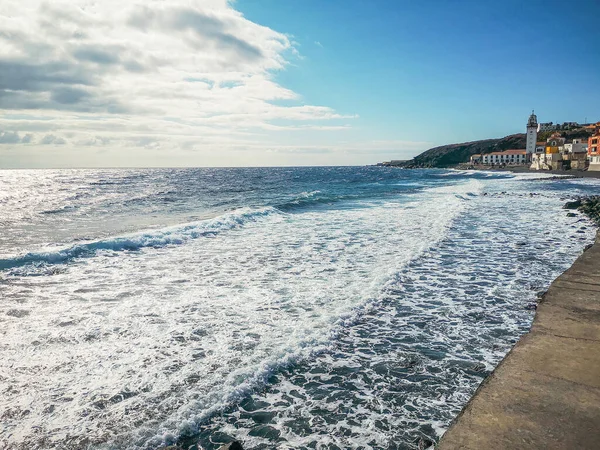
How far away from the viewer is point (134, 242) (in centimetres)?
1540

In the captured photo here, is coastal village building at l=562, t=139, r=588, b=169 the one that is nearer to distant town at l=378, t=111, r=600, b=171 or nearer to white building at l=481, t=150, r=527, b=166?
distant town at l=378, t=111, r=600, b=171

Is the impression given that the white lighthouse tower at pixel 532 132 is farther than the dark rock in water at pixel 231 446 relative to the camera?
Yes

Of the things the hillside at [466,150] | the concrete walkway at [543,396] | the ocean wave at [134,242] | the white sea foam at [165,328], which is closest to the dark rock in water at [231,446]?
the white sea foam at [165,328]

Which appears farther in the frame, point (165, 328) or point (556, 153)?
point (556, 153)

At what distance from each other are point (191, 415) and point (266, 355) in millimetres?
1653

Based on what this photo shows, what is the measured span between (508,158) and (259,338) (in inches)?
6103

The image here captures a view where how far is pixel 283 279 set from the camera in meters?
10.2

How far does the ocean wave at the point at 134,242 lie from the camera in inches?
493

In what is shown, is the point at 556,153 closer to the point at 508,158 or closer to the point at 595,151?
the point at 595,151

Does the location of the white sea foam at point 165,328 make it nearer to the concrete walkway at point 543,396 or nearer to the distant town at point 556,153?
the concrete walkway at point 543,396

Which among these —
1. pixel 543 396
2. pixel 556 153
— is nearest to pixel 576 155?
pixel 556 153

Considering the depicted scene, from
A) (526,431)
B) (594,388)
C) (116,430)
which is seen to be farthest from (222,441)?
(594,388)

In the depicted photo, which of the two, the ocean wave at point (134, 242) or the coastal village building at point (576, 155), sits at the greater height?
the coastal village building at point (576, 155)

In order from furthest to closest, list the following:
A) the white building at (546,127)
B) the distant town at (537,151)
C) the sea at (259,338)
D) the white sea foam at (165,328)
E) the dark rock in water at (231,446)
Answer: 1. the white building at (546,127)
2. the distant town at (537,151)
3. the white sea foam at (165,328)
4. the sea at (259,338)
5. the dark rock in water at (231,446)
